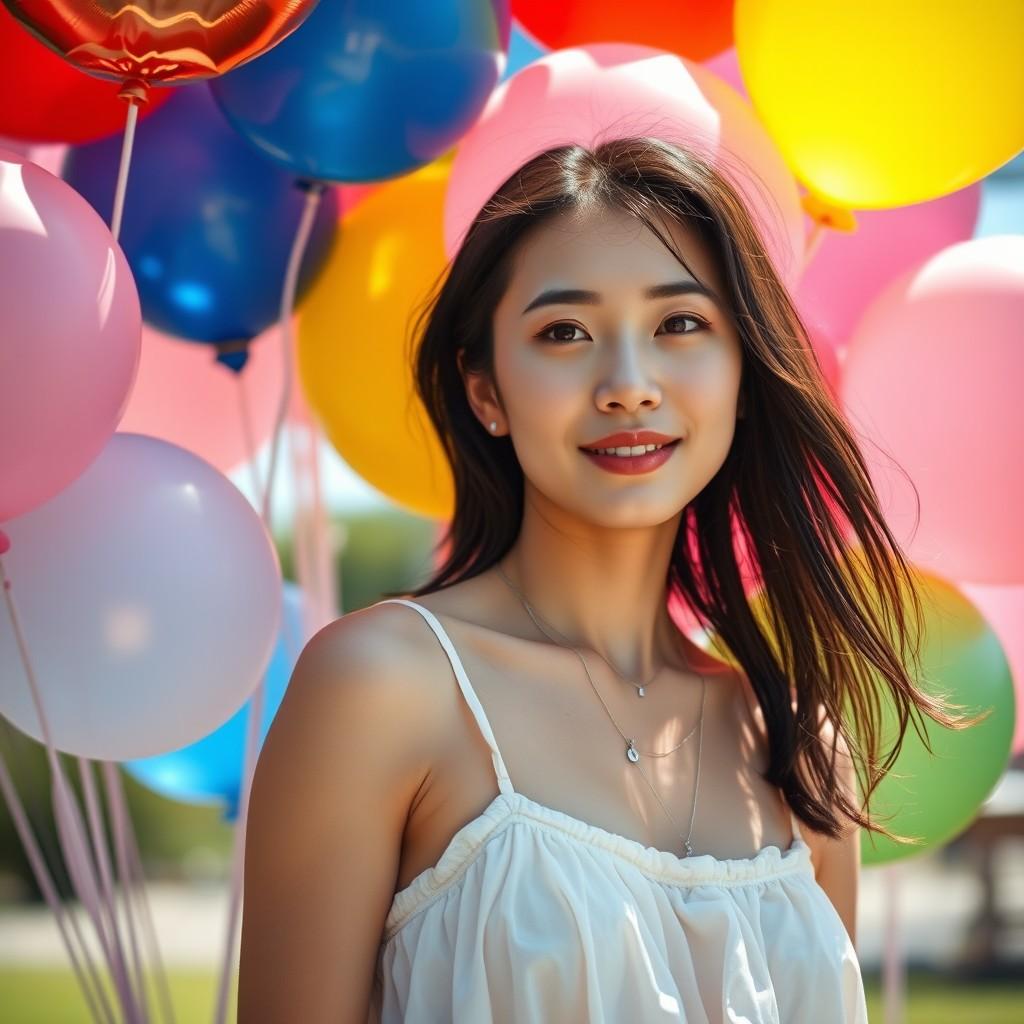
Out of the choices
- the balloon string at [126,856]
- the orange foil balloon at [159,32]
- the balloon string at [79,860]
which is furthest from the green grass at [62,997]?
the orange foil balloon at [159,32]

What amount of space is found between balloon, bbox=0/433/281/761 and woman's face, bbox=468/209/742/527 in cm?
41

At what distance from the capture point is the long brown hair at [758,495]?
177 centimetres

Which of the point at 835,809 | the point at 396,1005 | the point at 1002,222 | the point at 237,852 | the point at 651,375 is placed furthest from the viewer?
the point at 1002,222

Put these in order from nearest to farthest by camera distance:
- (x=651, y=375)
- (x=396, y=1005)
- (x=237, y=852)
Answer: (x=396, y=1005) → (x=651, y=375) → (x=237, y=852)

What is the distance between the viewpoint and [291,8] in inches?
63.7

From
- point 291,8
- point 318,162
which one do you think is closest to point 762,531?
point 318,162

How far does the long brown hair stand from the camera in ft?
5.82

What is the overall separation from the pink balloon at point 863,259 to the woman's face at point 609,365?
0.66 meters

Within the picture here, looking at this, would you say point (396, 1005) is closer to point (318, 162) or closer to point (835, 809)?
point (835, 809)

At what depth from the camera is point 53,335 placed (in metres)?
1.44

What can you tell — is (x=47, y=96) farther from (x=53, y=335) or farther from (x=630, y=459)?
(x=630, y=459)

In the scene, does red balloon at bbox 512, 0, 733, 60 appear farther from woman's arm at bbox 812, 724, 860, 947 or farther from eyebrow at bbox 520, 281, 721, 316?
woman's arm at bbox 812, 724, 860, 947

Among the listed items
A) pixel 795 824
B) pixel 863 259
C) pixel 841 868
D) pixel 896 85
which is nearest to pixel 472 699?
pixel 795 824

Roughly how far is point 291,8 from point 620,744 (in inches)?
37.2
